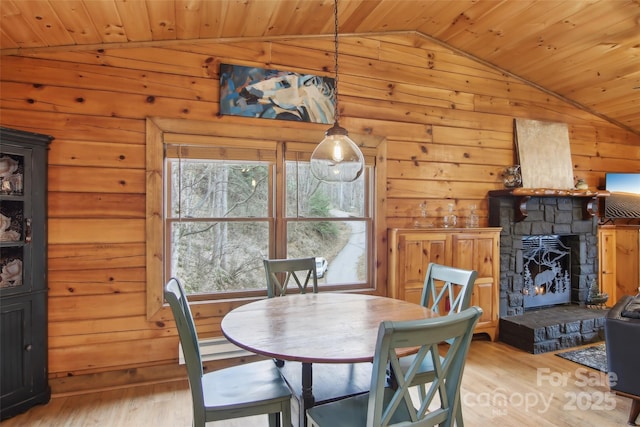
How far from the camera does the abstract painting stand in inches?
123

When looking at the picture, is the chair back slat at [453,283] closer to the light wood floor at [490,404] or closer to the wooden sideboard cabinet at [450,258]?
the light wood floor at [490,404]

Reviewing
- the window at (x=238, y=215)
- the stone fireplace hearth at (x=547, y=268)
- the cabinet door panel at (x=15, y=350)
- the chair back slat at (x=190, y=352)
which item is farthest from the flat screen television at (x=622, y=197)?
the cabinet door panel at (x=15, y=350)

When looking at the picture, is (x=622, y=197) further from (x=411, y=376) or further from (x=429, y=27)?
(x=411, y=376)

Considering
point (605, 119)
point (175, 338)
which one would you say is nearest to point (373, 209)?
point (175, 338)

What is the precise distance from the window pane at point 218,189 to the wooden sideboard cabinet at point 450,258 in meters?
1.35

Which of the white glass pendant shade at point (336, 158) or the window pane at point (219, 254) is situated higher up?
the white glass pendant shade at point (336, 158)

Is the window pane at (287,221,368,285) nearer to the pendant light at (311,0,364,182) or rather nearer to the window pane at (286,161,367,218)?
the window pane at (286,161,367,218)

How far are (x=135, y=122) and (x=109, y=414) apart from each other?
212 cm

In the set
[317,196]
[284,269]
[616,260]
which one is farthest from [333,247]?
[616,260]

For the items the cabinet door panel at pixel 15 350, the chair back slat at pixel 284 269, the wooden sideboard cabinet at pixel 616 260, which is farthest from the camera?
the wooden sideboard cabinet at pixel 616 260

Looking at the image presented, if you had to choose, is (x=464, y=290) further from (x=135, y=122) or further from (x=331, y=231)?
(x=135, y=122)

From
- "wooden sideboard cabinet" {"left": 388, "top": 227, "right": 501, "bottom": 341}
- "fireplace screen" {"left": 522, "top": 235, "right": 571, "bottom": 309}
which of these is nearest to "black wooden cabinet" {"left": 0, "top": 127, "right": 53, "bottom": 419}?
"wooden sideboard cabinet" {"left": 388, "top": 227, "right": 501, "bottom": 341}

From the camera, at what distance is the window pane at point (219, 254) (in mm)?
3131

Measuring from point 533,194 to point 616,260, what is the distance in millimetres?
1850
